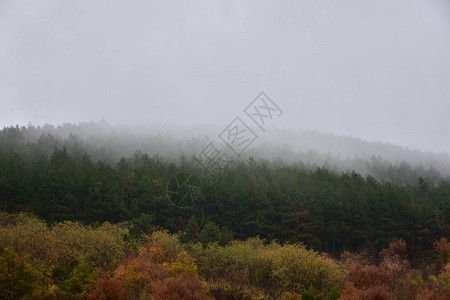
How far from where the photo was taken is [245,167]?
8450 cm

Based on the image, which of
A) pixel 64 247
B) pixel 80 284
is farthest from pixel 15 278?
pixel 64 247

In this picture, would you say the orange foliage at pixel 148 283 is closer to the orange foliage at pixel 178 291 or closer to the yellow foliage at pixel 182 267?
the orange foliage at pixel 178 291

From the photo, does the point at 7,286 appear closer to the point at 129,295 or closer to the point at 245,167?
the point at 129,295

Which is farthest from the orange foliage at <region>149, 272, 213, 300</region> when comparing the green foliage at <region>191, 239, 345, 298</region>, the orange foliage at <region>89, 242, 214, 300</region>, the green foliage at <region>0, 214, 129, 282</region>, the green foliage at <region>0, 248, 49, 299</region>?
the green foliage at <region>191, 239, 345, 298</region>

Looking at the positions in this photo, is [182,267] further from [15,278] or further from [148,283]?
[15,278]

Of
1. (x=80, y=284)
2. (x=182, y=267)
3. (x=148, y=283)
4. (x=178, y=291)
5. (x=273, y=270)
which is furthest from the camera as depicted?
(x=273, y=270)

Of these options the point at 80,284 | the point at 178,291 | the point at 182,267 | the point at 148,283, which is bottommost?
the point at 148,283

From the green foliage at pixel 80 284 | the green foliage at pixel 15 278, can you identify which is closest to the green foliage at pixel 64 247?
the green foliage at pixel 80 284

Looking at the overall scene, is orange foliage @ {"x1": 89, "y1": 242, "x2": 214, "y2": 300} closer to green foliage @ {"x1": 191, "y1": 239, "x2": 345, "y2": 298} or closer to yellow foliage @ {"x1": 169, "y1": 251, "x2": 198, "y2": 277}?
yellow foliage @ {"x1": 169, "y1": 251, "x2": 198, "y2": 277}

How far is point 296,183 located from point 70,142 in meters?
99.4

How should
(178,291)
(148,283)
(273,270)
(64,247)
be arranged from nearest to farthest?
(178,291) → (148,283) → (64,247) → (273,270)

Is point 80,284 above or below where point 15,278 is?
below

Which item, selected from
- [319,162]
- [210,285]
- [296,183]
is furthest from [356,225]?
[319,162]

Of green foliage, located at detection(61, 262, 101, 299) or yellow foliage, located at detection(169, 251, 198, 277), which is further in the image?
yellow foliage, located at detection(169, 251, 198, 277)
